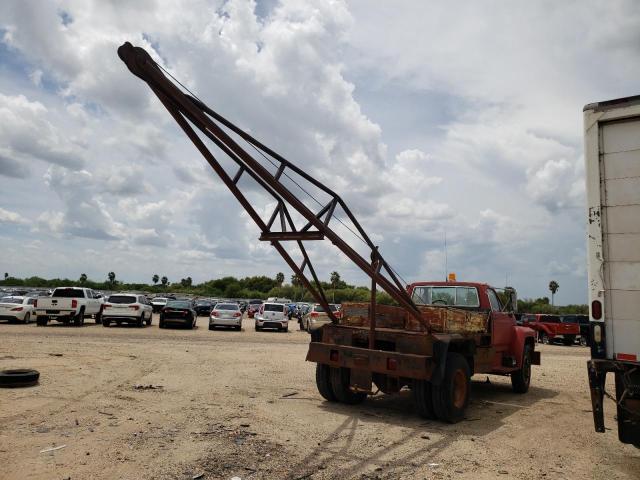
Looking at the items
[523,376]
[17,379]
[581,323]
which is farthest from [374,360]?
[581,323]

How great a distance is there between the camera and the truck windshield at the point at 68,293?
25.3m

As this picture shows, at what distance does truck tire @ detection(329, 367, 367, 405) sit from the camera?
27.9 ft

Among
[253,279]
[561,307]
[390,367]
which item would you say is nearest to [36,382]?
[390,367]

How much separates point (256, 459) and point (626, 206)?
4.73 meters

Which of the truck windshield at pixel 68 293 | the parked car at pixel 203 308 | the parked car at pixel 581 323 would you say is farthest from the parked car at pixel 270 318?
the parked car at pixel 203 308

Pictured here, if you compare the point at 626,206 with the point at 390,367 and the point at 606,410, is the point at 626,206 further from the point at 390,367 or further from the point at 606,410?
the point at 606,410

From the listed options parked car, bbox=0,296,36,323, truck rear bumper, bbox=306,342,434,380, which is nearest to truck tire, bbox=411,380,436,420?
truck rear bumper, bbox=306,342,434,380

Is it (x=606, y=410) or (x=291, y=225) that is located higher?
(x=291, y=225)

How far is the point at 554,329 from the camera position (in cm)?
2817

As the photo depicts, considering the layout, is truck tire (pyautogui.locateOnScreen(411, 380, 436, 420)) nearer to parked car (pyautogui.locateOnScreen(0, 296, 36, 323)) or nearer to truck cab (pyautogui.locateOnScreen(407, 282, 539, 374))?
truck cab (pyautogui.locateOnScreen(407, 282, 539, 374))

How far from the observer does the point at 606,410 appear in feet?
29.4

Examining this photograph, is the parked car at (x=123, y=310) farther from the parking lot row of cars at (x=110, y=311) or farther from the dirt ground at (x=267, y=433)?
the dirt ground at (x=267, y=433)

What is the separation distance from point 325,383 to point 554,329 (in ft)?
76.4

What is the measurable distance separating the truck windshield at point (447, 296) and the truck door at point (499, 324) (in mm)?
336
